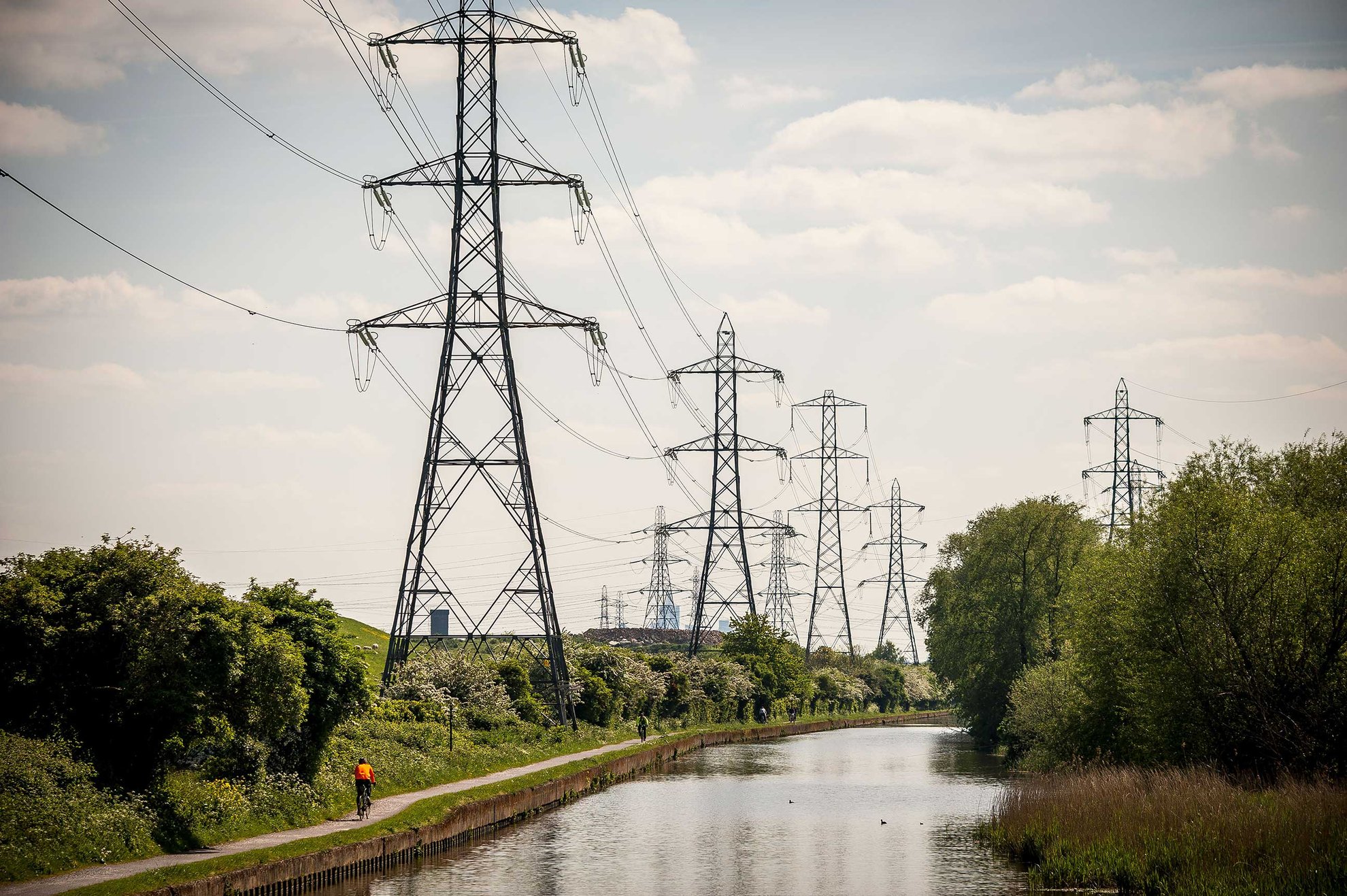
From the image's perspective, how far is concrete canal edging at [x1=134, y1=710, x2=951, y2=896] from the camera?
23281mm

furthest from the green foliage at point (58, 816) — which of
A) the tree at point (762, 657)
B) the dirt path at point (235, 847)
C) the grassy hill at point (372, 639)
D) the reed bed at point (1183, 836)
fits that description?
the tree at point (762, 657)

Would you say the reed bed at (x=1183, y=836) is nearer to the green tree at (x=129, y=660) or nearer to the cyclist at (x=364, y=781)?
the cyclist at (x=364, y=781)

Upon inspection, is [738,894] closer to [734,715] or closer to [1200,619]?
[1200,619]

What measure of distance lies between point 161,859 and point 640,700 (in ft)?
153

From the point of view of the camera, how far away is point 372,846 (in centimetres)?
2839

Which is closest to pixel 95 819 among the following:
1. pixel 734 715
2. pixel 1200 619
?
pixel 1200 619

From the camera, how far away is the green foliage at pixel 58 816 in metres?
22.4

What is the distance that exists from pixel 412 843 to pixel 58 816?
8719mm

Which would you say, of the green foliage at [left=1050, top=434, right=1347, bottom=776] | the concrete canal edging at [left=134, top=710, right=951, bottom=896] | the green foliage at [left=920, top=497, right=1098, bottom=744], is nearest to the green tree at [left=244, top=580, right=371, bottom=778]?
the concrete canal edging at [left=134, top=710, right=951, bottom=896]

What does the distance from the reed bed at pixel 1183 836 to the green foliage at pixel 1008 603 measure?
3687 cm

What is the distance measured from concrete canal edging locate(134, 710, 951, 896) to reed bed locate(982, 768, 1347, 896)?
1356cm

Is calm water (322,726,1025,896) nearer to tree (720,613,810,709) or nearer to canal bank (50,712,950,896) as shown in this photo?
canal bank (50,712,950,896)

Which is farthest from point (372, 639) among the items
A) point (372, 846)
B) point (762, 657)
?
point (372, 846)

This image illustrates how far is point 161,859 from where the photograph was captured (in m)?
24.0
